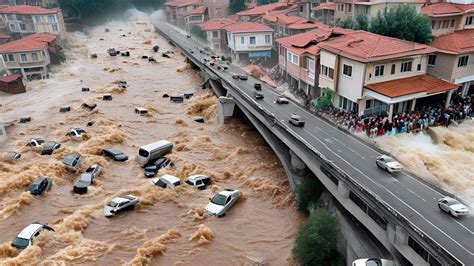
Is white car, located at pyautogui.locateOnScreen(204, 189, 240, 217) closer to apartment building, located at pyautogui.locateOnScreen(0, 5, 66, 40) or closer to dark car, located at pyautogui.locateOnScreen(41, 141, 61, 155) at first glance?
dark car, located at pyautogui.locateOnScreen(41, 141, 61, 155)

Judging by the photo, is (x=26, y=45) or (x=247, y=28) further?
(x=247, y=28)

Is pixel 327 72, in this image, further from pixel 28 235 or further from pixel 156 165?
pixel 28 235

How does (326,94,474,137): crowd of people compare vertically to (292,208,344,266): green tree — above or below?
above

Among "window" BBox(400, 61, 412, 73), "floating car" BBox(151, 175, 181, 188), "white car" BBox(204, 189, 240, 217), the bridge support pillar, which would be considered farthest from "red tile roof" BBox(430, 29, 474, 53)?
"floating car" BBox(151, 175, 181, 188)

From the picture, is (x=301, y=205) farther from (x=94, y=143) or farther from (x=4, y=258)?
(x=94, y=143)

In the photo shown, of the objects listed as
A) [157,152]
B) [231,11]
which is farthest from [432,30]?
[231,11]

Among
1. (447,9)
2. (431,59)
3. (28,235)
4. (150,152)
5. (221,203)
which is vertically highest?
(447,9)

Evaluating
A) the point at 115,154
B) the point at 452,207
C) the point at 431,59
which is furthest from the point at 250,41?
the point at 452,207

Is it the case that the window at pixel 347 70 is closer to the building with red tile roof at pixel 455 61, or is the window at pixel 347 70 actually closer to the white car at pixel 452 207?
the building with red tile roof at pixel 455 61
